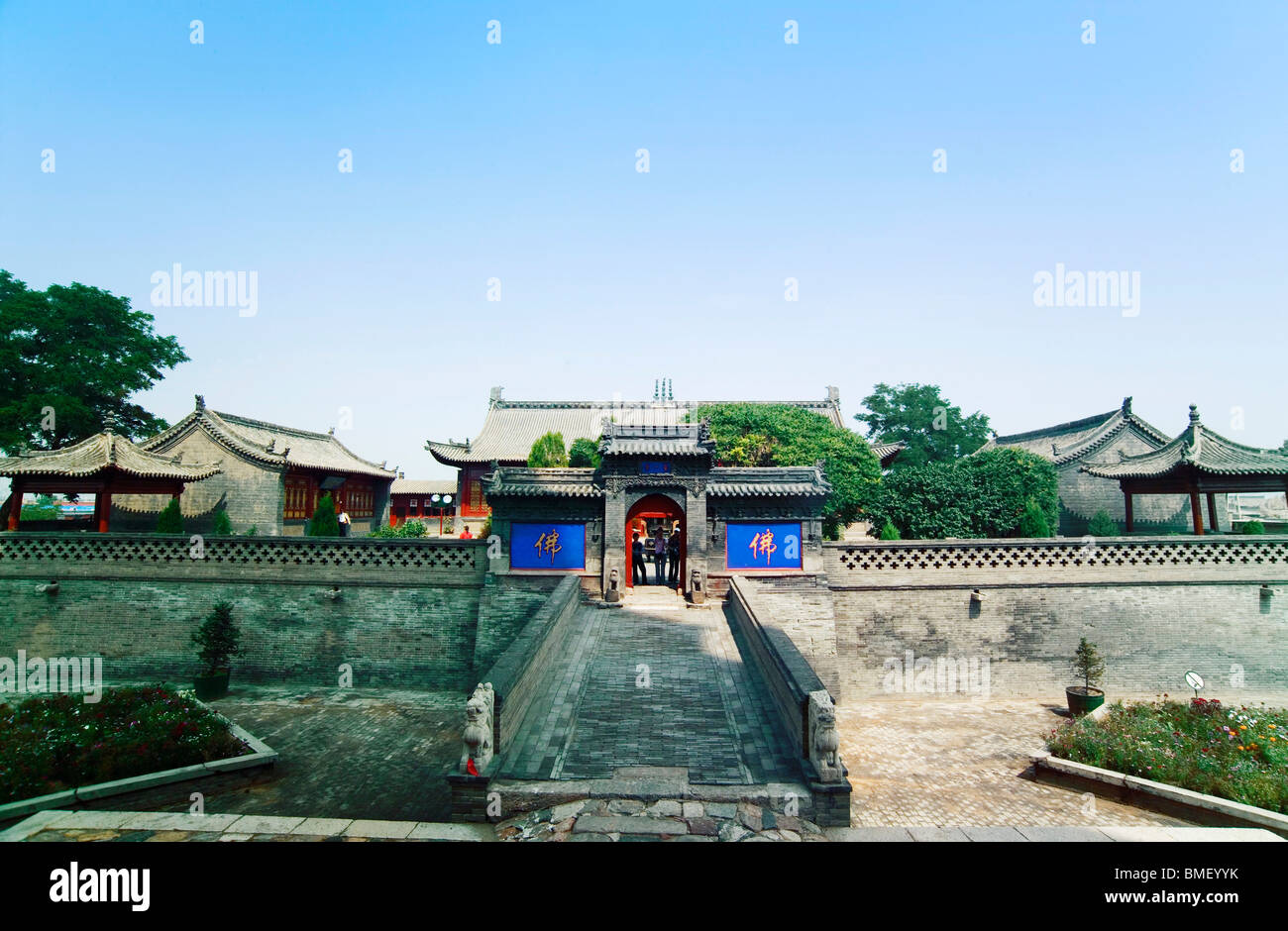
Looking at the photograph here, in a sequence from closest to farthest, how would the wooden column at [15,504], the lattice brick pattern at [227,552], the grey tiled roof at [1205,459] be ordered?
the lattice brick pattern at [227,552] < the grey tiled roof at [1205,459] < the wooden column at [15,504]

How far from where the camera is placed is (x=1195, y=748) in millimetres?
8273

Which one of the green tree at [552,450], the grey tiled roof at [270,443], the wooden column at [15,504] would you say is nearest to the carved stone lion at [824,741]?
the wooden column at [15,504]

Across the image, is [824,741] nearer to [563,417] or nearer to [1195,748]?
[1195,748]

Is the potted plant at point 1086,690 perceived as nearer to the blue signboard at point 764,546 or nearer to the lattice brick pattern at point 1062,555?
the lattice brick pattern at point 1062,555

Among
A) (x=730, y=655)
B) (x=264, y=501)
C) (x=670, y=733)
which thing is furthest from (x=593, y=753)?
(x=264, y=501)

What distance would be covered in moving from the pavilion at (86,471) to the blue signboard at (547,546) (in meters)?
10.5

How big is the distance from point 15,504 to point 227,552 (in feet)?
23.8

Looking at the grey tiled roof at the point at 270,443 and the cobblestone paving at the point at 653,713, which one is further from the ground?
the grey tiled roof at the point at 270,443

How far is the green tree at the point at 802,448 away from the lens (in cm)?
2202

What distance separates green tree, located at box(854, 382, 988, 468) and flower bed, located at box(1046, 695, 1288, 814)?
126 feet

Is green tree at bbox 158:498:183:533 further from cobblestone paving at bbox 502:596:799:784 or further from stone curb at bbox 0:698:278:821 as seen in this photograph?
cobblestone paving at bbox 502:596:799:784

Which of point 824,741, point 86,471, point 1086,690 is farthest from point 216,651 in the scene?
point 1086,690
